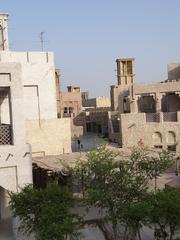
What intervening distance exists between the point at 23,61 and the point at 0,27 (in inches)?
122

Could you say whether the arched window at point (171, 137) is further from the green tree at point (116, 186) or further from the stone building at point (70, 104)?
the green tree at point (116, 186)

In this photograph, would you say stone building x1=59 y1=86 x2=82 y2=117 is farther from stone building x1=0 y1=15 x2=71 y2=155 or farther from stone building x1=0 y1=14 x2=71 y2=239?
stone building x1=0 y1=15 x2=71 y2=155

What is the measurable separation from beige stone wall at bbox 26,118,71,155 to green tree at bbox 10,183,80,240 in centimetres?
1076

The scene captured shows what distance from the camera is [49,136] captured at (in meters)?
22.3

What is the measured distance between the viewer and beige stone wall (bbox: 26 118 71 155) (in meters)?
21.7

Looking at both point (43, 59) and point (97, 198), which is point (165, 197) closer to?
point (97, 198)

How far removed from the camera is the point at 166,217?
10.3 metres

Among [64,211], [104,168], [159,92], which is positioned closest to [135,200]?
[104,168]

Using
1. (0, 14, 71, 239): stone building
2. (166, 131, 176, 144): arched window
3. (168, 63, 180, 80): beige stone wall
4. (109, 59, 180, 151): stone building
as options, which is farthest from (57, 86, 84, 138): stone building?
(0, 14, 71, 239): stone building

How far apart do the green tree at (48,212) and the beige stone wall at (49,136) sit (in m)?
10.8

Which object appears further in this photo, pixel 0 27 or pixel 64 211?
pixel 0 27

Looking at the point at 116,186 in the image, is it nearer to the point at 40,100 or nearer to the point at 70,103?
the point at 40,100

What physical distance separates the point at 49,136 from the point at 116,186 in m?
11.0

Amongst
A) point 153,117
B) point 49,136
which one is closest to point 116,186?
point 49,136
